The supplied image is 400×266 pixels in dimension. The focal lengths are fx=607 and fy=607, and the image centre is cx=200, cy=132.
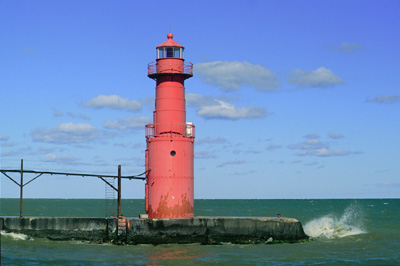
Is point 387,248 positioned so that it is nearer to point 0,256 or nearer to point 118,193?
point 118,193

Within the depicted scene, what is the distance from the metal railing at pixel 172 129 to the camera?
112ft

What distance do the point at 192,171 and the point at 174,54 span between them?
6.73 metres

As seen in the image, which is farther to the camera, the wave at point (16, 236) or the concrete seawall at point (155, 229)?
the wave at point (16, 236)

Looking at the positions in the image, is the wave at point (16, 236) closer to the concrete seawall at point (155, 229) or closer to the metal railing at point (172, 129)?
the concrete seawall at point (155, 229)

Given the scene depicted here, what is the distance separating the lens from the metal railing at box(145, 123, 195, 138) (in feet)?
112

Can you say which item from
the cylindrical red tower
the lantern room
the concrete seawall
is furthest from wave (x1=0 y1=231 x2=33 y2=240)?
the lantern room

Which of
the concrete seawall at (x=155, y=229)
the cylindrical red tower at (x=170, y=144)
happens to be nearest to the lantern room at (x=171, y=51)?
the cylindrical red tower at (x=170, y=144)

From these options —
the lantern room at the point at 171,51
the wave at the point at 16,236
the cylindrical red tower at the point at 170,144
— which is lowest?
the wave at the point at 16,236

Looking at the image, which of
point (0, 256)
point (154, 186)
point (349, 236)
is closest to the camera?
point (0, 256)

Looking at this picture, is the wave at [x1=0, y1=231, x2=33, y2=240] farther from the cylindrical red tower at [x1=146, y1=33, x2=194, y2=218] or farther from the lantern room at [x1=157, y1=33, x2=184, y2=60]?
the lantern room at [x1=157, y1=33, x2=184, y2=60]

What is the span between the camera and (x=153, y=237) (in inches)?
1267

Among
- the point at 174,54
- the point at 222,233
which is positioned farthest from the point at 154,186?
the point at 174,54

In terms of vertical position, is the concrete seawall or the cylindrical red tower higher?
the cylindrical red tower

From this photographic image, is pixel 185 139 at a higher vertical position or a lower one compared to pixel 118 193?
higher
